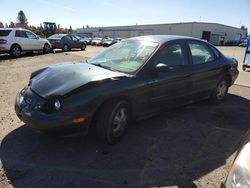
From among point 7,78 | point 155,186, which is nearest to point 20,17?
point 7,78

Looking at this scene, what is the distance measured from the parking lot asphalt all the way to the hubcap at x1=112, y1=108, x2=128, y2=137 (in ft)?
0.69

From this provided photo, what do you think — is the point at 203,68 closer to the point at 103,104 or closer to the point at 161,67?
the point at 161,67

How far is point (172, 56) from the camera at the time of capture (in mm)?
4836

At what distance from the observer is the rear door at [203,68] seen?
5.29 m

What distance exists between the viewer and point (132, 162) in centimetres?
355

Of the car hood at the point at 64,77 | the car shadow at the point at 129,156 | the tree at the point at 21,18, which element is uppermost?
the tree at the point at 21,18

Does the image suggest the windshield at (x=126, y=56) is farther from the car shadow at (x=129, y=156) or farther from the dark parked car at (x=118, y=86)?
the car shadow at (x=129, y=156)

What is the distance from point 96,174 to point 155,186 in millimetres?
719

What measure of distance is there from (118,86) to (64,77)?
808mm

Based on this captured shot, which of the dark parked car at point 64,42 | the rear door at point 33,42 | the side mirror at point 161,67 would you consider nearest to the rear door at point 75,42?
the dark parked car at point 64,42

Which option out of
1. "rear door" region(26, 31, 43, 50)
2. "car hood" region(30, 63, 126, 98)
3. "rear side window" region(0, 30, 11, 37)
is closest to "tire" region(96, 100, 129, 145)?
"car hood" region(30, 63, 126, 98)

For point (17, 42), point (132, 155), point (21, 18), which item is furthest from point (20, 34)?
point (21, 18)

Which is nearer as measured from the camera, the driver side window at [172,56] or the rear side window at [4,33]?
the driver side window at [172,56]

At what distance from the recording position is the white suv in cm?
1550
